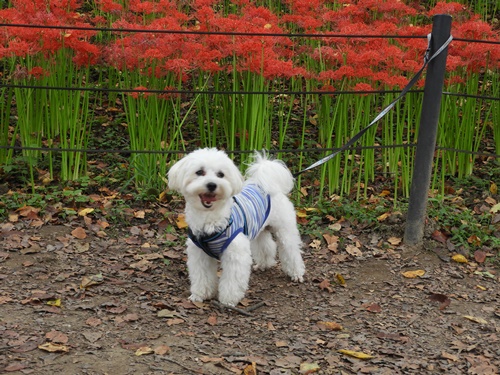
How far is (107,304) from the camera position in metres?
3.73

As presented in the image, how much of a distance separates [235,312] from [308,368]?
2.34ft

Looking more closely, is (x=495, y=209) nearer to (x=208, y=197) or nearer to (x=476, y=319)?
(x=476, y=319)

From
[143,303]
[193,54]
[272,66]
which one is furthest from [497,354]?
[193,54]

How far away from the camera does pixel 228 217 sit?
3.73m

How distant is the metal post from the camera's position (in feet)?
14.6

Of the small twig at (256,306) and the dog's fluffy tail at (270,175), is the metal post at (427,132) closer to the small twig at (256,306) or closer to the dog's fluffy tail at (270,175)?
the dog's fluffy tail at (270,175)

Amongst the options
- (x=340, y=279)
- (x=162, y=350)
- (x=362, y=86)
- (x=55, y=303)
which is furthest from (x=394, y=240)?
(x=55, y=303)

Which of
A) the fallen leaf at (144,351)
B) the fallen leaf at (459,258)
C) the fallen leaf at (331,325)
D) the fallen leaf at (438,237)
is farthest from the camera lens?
the fallen leaf at (438,237)

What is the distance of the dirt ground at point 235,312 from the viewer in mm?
3219

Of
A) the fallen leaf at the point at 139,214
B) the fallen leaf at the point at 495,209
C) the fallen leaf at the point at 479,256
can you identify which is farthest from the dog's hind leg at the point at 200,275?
the fallen leaf at the point at 495,209

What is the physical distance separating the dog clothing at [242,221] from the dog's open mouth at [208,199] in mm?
181

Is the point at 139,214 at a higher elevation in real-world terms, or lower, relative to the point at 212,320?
higher

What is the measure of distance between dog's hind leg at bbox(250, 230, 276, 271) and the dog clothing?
0.99 feet

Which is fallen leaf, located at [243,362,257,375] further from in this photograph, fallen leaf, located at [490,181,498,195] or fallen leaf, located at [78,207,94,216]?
fallen leaf, located at [490,181,498,195]
